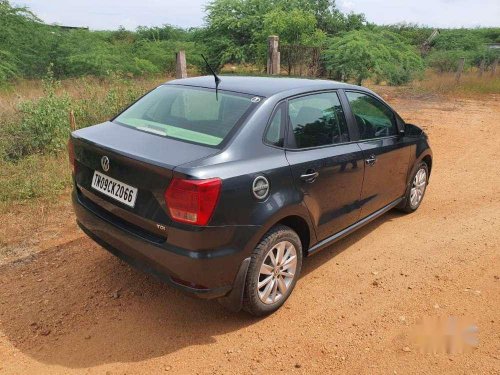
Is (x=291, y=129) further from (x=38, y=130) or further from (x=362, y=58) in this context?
(x=362, y=58)

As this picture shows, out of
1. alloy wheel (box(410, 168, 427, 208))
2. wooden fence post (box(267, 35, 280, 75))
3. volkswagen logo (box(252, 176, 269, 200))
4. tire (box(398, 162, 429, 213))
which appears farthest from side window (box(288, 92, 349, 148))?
wooden fence post (box(267, 35, 280, 75))

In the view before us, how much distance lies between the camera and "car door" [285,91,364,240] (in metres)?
3.13

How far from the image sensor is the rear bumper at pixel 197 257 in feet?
8.30

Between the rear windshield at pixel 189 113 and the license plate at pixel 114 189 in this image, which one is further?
the rear windshield at pixel 189 113

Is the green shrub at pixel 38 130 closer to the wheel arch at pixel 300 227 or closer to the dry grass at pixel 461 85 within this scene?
the wheel arch at pixel 300 227

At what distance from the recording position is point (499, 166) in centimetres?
714

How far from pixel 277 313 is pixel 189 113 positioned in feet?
5.40

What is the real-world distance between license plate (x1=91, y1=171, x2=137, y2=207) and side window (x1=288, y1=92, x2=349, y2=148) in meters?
1.20

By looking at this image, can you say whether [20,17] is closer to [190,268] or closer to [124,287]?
[124,287]

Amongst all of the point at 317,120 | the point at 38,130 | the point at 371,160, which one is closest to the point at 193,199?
the point at 317,120

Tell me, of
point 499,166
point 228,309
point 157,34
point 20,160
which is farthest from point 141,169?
point 157,34

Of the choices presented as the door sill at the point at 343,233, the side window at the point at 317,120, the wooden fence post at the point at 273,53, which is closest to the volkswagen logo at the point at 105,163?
the side window at the point at 317,120

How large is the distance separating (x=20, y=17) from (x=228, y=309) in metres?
12.8

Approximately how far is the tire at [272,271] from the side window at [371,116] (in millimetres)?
1336
